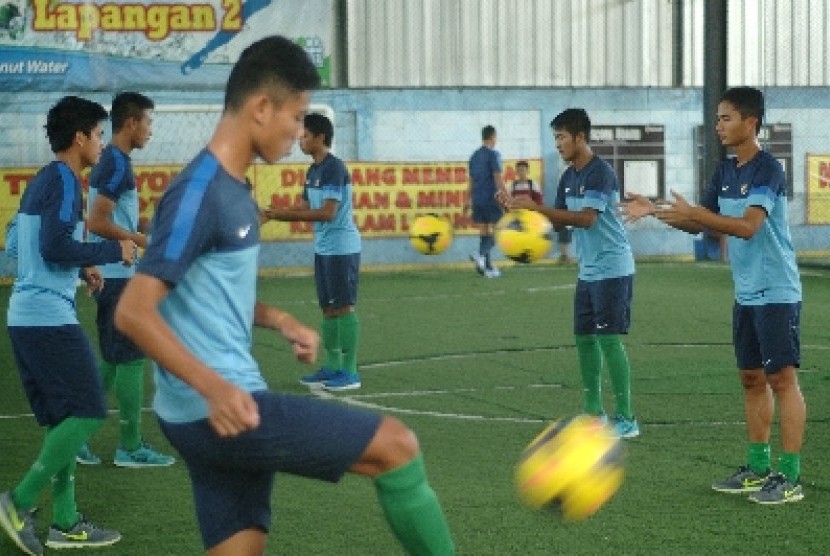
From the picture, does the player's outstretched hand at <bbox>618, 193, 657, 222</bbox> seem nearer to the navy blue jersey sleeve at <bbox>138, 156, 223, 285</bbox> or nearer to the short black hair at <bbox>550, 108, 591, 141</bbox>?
the short black hair at <bbox>550, 108, 591, 141</bbox>

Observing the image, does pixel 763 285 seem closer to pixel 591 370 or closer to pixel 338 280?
pixel 591 370

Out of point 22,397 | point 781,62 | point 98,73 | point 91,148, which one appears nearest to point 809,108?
point 781,62

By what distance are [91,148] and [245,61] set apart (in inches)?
121

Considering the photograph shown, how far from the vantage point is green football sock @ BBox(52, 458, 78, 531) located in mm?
7258

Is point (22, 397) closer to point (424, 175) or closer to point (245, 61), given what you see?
point (245, 61)

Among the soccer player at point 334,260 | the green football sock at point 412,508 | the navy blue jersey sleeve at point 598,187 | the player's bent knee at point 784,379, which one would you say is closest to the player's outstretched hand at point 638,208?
the player's bent knee at point 784,379

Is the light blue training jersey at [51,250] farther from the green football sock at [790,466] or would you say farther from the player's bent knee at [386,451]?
the green football sock at [790,466]

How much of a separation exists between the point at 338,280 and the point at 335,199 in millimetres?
725

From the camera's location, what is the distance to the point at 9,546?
7.30m

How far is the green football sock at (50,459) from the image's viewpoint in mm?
6984

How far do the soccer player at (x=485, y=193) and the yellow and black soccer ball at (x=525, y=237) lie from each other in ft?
41.5

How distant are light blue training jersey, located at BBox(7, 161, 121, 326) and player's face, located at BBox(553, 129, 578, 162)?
3569mm

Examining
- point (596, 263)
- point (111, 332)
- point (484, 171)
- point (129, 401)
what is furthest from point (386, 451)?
point (484, 171)

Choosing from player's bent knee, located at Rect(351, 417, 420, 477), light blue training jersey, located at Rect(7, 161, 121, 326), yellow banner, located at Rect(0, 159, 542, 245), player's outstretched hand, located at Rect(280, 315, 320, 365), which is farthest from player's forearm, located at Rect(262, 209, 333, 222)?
yellow banner, located at Rect(0, 159, 542, 245)
